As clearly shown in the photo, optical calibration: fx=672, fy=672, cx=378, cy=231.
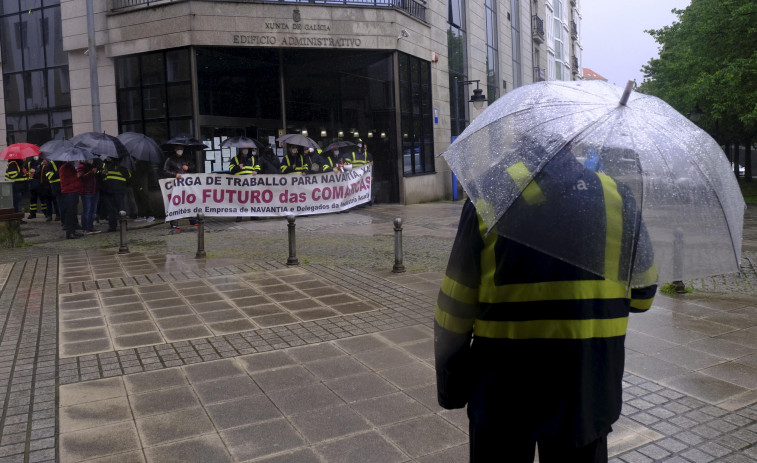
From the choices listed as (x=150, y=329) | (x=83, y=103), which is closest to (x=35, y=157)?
(x=83, y=103)

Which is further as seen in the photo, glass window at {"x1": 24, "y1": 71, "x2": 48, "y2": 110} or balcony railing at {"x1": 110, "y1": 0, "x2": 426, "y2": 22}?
glass window at {"x1": 24, "y1": 71, "x2": 48, "y2": 110}

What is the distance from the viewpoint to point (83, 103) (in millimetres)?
18859

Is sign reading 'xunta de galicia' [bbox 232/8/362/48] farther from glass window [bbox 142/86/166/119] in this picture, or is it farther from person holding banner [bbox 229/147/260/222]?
person holding banner [bbox 229/147/260/222]

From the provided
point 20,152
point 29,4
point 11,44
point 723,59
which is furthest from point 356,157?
point 723,59

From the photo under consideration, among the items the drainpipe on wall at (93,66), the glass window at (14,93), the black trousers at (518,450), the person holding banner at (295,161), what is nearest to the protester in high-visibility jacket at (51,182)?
the drainpipe on wall at (93,66)

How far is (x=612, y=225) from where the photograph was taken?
7.34 feet

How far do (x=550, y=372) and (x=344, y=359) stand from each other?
3.54 meters

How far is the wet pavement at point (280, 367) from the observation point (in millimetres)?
4094

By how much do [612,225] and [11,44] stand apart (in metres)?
23.1

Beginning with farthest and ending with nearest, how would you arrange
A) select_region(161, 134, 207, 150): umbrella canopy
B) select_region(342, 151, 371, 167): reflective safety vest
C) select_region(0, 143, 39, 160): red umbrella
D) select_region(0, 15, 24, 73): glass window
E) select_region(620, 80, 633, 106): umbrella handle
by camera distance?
select_region(0, 15, 24, 73): glass window
select_region(342, 151, 371, 167): reflective safety vest
select_region(0, 143, 39, 160): red umbrella
select_region(161, 134, 207, 150): umbrella canopy
select_region(620, 80, 633, 106): umbrella handle

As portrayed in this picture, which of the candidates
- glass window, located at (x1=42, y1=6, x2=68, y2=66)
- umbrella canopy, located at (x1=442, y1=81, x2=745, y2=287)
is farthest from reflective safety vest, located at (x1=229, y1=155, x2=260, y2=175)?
umbrella canopy, located at (x1=442, y1=81, x2=745, y2=287)

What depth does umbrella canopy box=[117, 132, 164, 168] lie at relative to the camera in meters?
15.0

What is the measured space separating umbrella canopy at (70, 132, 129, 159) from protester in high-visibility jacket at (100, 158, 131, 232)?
345 millimetres

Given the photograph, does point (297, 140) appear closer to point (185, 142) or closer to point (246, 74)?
point (185, 142)
